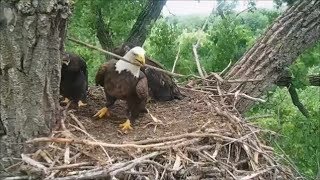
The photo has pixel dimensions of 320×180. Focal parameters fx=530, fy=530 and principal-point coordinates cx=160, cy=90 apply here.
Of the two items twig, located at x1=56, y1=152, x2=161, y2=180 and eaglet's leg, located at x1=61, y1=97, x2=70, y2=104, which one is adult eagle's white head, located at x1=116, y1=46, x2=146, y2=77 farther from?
twig, located at x1=56, y1=152, x2=161, y2=180

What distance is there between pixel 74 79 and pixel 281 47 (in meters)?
2.01

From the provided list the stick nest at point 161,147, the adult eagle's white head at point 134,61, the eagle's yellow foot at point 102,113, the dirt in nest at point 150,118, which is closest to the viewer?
the stick nest at point 161,147

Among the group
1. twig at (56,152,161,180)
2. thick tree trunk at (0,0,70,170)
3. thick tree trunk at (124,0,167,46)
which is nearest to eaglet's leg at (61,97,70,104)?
thick tree trunk at (0,0,70,170)

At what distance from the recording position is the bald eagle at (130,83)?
4266 mm

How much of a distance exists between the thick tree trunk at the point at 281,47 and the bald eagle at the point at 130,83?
121 centimetres

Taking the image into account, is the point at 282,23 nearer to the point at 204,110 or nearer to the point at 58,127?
the point at 204,110

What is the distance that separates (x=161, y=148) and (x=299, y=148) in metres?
3.31

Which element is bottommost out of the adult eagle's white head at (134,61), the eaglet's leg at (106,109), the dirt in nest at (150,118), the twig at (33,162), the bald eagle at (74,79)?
the dirt in nest at (150,118)

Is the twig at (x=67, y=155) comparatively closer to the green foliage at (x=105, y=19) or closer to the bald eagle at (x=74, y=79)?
the bald eagle at (x=74, y=79)

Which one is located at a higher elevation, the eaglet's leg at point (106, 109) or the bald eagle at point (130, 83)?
the bald eagle at point (130, 83)

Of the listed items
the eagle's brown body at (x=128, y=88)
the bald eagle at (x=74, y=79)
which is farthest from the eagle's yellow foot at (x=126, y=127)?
the bald eagle at (x=74, y=79)

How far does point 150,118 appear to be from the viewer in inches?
178

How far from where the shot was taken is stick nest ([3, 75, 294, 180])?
9.93ft

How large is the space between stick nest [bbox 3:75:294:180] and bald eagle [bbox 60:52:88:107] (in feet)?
0.36
